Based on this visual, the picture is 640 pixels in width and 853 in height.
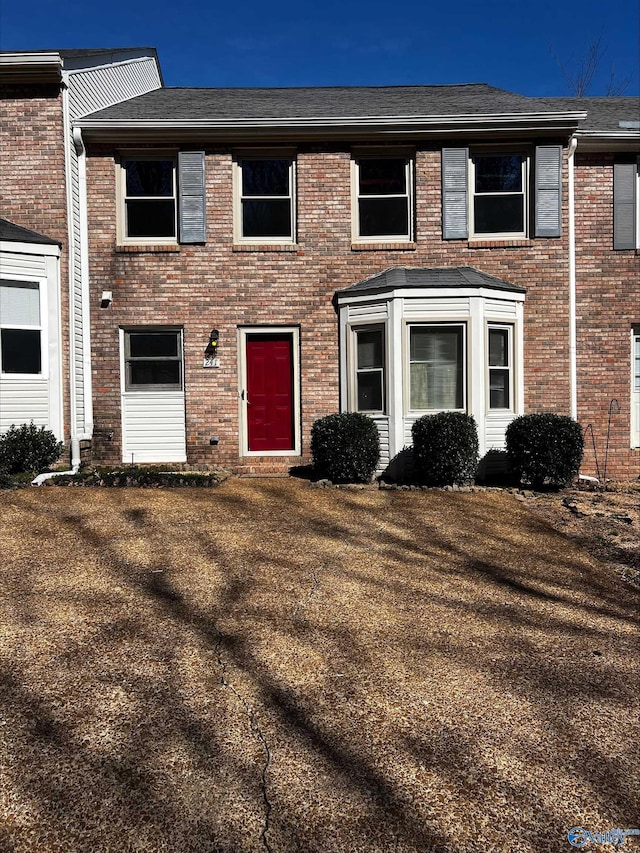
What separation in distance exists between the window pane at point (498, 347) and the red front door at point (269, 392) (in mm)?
3376

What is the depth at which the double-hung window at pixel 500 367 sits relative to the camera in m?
10.4

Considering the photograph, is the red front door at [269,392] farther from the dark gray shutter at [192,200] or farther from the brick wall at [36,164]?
the brick wall at [36,164]

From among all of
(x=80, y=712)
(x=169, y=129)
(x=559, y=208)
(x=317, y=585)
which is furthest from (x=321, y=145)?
(x=80, y=712)

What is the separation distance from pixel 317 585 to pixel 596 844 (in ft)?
9.52

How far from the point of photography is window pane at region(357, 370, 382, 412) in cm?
1036

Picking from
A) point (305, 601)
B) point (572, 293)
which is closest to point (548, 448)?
point (572, 293)

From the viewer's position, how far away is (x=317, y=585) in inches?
199

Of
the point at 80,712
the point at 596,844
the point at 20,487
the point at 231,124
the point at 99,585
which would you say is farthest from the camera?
the point at 231,124

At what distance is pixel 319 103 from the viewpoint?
1189cm

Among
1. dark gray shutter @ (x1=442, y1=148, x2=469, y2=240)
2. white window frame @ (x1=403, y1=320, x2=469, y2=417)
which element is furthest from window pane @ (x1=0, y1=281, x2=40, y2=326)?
Result: dark gray shutter @ (x1=442, y1=148, x2=469, y2=240)

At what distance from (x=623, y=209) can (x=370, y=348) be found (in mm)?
5090

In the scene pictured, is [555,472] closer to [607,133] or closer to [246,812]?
[607,133]

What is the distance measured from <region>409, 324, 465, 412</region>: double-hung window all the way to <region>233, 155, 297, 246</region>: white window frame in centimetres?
286

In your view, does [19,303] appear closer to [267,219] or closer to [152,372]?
[152,372]
